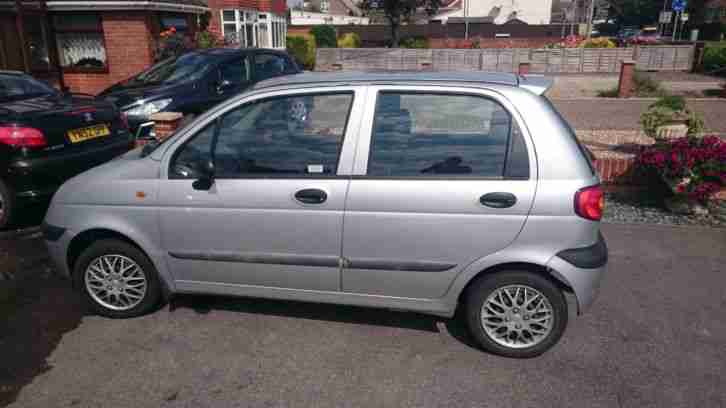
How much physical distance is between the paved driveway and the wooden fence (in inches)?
892

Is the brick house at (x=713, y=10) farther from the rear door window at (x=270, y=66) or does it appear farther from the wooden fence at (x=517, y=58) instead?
the rear door window at (x=270, y=66)

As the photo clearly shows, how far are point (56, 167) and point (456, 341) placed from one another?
4534mm

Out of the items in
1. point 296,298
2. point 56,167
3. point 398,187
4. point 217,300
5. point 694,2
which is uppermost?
point 694,2

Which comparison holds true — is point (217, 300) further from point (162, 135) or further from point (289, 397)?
point (162, 135)

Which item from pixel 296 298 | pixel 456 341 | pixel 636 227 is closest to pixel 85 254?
pixel 296 298

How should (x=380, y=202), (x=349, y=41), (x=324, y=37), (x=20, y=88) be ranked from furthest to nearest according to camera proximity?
(x=349, y=41) → (x=324, y=37) → (x=20, y=88) → (x=380, y=202)

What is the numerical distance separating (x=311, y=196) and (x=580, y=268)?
168 cm

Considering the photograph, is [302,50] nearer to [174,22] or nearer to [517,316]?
[174,22]

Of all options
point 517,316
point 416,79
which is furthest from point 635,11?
point 517,316

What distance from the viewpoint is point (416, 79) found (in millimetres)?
3543

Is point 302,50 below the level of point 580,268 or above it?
above

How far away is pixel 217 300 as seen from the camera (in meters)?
4.38

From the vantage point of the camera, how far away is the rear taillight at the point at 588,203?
322 cm

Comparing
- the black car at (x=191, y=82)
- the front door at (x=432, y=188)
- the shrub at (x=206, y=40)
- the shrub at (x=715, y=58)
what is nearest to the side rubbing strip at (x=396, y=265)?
the front door at (x=432, y=188)
